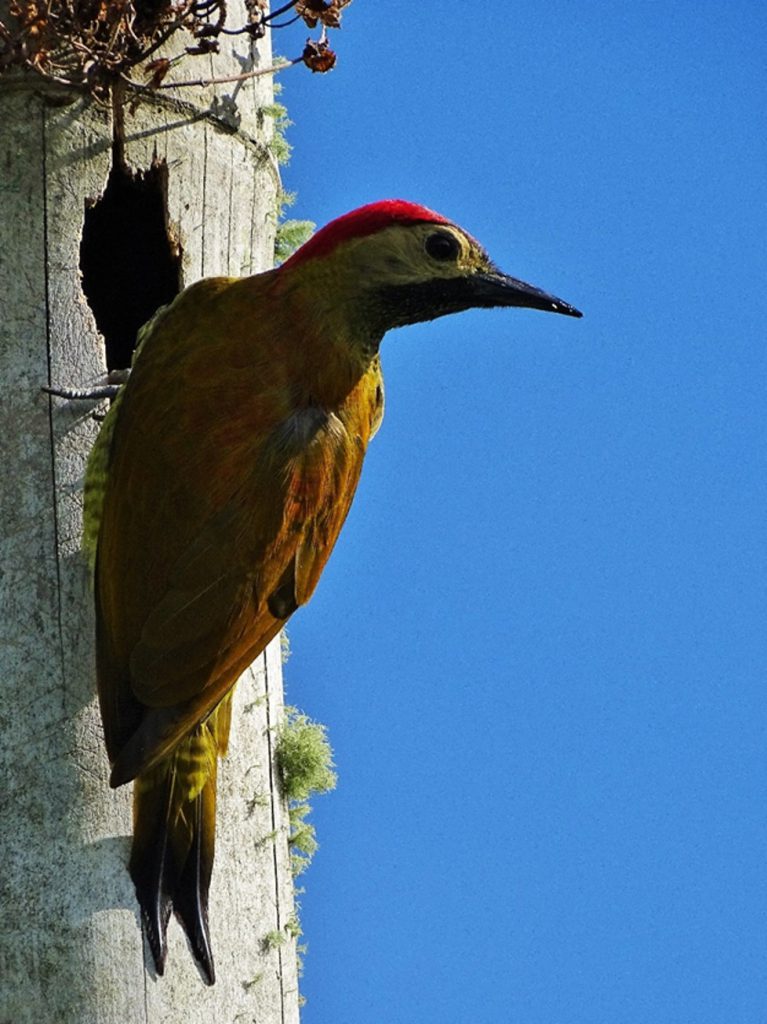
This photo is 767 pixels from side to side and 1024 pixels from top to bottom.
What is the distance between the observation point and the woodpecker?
11.8 ft

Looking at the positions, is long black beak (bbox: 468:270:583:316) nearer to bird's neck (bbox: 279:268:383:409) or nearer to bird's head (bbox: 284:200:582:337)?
bird's head (bbox: 284:200:582:337)

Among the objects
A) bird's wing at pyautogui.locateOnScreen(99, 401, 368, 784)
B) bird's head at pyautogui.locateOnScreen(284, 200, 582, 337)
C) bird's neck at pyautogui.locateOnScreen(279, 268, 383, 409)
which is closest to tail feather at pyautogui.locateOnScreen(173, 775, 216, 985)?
bird's wing at pyautogui.locateOnScreen(99, 401, 368, 784)

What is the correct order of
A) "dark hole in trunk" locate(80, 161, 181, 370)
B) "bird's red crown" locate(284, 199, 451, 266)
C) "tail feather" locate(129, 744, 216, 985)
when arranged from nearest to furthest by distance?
"tail feather" locate(129, 744, 216, 985)
"bird's red crown" locate(284, 199, 451, 266)
"dark hole in trunk" locate(80, 161, 181, 370)

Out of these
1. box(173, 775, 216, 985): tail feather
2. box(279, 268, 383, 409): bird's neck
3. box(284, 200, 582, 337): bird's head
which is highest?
box(284, 200, 582, 337): bird's head

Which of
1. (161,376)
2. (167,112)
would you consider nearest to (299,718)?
(161,376)

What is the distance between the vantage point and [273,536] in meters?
3.66

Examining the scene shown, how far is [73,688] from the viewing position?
3699 mm

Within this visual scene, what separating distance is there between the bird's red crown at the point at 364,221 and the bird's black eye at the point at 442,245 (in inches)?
1.1

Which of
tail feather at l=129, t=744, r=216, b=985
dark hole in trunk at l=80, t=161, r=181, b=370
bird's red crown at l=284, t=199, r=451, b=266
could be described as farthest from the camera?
dark hole in trunk at l=80, t=161, r=181, b=370

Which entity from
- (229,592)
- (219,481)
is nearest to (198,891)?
(229,592)

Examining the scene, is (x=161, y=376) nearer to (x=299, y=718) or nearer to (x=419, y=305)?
(x=419, y=305)

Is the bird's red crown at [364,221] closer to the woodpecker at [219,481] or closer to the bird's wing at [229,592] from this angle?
the woodpecker at [219,481]

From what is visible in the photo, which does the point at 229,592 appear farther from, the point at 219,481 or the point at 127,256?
the point at 127,256

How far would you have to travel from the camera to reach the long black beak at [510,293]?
3.86 m
